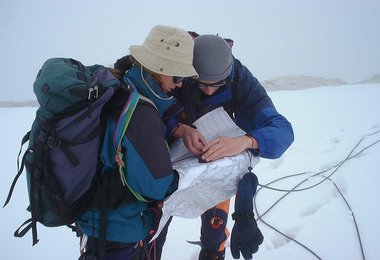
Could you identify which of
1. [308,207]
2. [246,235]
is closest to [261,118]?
[246,235]

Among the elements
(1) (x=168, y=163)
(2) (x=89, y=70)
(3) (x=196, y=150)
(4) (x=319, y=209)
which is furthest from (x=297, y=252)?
(2) (x=89, y=70)

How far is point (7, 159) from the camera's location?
13.9ft

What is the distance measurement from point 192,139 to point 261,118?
1.37 ft

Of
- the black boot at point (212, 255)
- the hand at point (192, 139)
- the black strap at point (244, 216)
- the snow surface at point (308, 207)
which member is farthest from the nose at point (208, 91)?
the snow surface at point (308, 207)

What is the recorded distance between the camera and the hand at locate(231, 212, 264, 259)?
148 centimetres

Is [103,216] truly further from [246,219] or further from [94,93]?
[246,219]

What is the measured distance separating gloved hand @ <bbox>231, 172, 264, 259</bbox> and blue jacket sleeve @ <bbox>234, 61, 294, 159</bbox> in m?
0.17

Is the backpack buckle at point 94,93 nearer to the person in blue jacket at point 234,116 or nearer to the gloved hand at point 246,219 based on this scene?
the person in blue jacket at point 234,116

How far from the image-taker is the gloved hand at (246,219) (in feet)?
4.72

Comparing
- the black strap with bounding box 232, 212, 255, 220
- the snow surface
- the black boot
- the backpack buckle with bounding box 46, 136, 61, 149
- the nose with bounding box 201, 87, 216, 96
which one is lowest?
the snow surface

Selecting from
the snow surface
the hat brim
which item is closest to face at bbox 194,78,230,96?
the hat brim

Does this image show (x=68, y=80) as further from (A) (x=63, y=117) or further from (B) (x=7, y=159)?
(B) (x=7, y=159)

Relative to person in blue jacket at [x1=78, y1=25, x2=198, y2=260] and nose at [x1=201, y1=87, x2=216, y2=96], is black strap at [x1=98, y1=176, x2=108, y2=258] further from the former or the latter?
nose at [x1=201, y1=87, x2=216, y2=96]

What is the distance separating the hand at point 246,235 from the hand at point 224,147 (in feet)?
1.08
